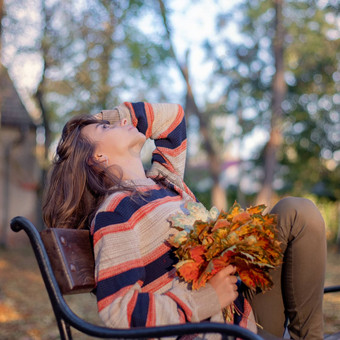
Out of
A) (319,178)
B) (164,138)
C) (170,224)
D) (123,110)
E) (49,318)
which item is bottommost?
(319,178)

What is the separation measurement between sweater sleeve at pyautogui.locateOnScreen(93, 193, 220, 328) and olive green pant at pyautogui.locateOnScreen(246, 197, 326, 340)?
0.40 m

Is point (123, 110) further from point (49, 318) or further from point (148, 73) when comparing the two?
point (148, 73)

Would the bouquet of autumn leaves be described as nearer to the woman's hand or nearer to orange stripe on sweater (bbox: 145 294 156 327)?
the woman's hand

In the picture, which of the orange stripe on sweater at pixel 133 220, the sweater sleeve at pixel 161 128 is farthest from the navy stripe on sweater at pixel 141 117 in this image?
the orange stripe on sweater at pixel 133 220

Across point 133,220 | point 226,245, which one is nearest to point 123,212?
point 133,220

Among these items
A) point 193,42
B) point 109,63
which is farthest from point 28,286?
point 109,63

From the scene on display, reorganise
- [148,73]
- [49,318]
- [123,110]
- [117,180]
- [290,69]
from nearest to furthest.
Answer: [117,180], [123,110], [49,318], [148,73], [290,69]

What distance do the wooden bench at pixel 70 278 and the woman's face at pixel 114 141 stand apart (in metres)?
0.47

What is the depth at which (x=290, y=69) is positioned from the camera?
53.1ft

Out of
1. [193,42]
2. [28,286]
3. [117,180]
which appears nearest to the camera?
[117,180]

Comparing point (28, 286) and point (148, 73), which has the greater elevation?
point (148, 73)

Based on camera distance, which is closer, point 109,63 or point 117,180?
point 117,180

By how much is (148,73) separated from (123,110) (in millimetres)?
10124

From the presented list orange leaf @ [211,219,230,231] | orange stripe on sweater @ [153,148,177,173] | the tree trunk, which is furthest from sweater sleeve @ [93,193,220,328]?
the tree trunk
